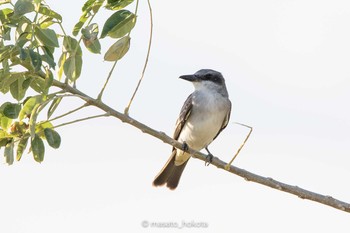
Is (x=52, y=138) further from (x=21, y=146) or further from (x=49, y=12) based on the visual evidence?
(x=49, y=12)

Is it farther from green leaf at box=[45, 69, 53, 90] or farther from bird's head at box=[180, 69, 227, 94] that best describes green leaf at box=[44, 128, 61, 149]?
bird's head at box=[180, 69, 227, 94]

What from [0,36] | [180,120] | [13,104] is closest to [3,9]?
[0,36]

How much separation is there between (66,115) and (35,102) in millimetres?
202

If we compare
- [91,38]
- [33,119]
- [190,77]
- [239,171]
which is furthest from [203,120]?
[33,119]

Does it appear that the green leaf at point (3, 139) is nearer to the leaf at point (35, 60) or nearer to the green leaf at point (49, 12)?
the leaf at point (35, 60)

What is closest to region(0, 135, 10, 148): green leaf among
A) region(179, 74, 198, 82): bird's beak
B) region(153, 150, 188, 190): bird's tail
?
region(179, 74, 198, 82): bird's beak

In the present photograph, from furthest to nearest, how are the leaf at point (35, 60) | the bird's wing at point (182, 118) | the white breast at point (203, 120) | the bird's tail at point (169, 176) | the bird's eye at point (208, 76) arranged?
the bird's tail at point (169, 176) → the bird's eye at point (208, 76) → the bird's wing at point (182, 118) → the white breast at point (203, 120) → the leaf at point (35, 60)

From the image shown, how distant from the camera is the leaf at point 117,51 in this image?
3939 mm

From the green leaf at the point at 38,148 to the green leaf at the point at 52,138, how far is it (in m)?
0.05

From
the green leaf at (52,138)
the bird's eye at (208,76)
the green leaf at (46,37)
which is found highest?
the bird's eye at (208,76)

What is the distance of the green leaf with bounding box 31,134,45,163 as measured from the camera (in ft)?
13.0

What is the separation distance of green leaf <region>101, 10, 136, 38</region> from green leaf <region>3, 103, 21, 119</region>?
68 cm

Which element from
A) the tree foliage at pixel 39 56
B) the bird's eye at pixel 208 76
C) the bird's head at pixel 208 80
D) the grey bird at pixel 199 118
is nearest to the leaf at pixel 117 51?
the tree foliage at pixel 39 56

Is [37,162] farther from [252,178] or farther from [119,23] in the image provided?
[252,178]
